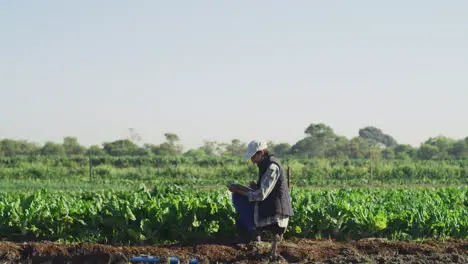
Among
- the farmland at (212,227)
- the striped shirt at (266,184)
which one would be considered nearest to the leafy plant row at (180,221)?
the farmland at (212,227)

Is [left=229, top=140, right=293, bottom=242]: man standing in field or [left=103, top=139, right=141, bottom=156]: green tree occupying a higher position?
[left=103, top=139, right=141, bottom=156]: green tree

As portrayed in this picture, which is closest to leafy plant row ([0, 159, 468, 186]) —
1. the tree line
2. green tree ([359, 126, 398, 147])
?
the tree line

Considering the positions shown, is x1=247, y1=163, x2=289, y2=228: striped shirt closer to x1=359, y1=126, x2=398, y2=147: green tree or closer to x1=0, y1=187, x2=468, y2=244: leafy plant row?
x1=0, y1=187, x2=468, y2=244: leafy plant row

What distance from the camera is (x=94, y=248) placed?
9844 millimetres

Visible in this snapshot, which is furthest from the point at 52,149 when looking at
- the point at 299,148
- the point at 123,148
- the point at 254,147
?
the point at 254,147

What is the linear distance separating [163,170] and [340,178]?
9.05 meters

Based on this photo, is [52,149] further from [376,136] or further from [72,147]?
[376,136]

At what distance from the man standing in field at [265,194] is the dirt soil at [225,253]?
1.48 feet

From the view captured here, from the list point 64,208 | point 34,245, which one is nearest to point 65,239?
point 64,208

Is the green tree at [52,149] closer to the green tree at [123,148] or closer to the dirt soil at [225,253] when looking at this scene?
the green tree at [123,148]

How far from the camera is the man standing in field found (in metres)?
9.18

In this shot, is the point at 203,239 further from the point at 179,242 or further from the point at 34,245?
the point at 34,245

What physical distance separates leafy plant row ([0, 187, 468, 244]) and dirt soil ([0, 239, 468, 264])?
0.64 m

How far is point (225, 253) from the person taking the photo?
9.88 meters
